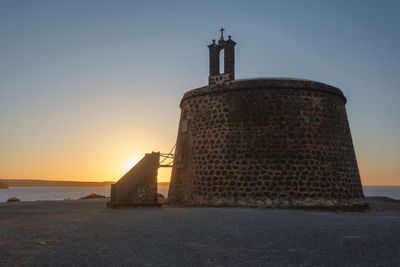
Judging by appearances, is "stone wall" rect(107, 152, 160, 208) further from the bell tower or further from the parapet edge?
the bell tower

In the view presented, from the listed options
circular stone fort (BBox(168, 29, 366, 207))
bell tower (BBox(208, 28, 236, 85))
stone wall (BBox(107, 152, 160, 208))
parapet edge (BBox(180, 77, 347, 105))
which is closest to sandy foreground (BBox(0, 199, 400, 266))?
stone wall (BBox(107, 152, 160, 208))

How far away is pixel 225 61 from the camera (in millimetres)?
18172

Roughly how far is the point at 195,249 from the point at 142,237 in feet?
5.25

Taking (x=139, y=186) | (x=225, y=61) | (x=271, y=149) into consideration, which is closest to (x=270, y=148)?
(x=271, y=149)

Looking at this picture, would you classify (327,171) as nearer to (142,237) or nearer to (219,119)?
(219,119)

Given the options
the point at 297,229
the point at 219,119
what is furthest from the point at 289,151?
the point at 297,229

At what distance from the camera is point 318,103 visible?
54.3 ft

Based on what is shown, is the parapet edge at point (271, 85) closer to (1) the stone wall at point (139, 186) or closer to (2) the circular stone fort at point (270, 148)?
(2) the circular stone fort at point (270, 148)

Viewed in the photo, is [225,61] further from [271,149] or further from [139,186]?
[139,186]

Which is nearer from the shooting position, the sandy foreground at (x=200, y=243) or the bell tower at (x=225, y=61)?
the sandy foreground at (x=200, y=243)

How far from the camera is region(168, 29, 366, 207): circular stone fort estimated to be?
1524 centimetres

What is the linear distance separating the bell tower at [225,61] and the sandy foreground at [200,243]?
33.0 ft

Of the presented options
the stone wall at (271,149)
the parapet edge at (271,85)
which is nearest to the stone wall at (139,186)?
the stone wall at (271,149)

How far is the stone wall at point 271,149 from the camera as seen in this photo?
15.2 metres
